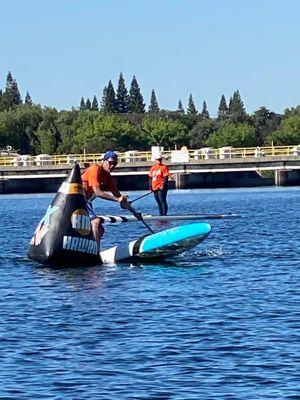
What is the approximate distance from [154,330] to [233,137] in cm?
15279

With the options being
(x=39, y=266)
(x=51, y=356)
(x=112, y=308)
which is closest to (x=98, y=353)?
(x=51, y=356)

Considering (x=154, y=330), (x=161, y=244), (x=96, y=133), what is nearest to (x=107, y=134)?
(x=96, y=133)

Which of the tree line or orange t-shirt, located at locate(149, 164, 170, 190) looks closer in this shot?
orange t-shirt, located at locate(149, 164, 170, 190)

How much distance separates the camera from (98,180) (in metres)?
23.5

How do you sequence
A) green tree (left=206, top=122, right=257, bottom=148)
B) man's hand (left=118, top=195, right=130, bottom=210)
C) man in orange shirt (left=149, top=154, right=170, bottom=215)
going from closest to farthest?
1. man's hand (left=118, top=195, right=130, bottom=210)
2. man in orange shirt (left=149, top=154, right=170, bottom=215)
3. green tree (left=206, top=122, right=257, bottom=148)

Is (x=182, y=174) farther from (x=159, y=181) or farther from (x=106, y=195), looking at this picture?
(x=106, y=195)

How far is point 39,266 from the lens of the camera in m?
24.0

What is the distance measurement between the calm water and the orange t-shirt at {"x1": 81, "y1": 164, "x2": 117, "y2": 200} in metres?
1.47

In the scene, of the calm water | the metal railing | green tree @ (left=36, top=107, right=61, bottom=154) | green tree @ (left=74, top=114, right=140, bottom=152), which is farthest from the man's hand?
green tree @ (left=36, top=107, right=61, bottom=154)

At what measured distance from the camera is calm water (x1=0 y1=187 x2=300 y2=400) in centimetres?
1288

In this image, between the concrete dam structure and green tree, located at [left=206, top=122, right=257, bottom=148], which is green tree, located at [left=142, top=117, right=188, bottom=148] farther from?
the concrete dam structure

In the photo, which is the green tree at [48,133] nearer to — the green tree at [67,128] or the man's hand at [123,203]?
the green tree at [67,128]

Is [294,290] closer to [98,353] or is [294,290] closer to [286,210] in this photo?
[98,353]

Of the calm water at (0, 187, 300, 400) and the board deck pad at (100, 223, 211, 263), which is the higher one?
the board deck pad at (100, 223, 211, 263)
